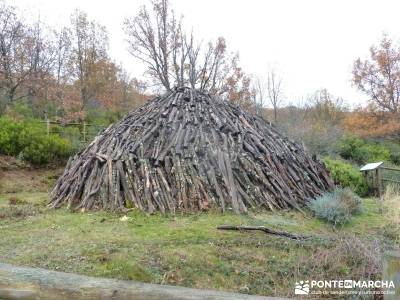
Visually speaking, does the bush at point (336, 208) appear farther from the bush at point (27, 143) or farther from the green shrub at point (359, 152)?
the green shrub at point (359, 152)

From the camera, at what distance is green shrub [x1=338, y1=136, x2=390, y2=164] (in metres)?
19.7

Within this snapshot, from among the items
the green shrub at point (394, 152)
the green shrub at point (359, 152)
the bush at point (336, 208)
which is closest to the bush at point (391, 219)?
the bush at point (336, 208)

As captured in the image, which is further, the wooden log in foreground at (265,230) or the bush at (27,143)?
the bush at (27,143)

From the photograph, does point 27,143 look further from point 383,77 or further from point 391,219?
point 383,77

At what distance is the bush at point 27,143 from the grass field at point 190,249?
5.63 metres

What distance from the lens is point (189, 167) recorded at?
7.98 meters

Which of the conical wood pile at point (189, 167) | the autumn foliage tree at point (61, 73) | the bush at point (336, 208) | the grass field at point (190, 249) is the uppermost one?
the autumn foliage tree at point (61, 73)

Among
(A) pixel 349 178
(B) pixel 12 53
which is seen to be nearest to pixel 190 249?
(A) pixel 349 178

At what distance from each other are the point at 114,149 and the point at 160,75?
16.9m

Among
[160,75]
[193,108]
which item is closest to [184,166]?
[193,108]

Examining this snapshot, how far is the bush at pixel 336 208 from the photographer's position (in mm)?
7422

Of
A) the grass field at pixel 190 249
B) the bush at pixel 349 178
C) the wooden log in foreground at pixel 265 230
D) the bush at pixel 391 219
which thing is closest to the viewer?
the grass field at pixel 190 249

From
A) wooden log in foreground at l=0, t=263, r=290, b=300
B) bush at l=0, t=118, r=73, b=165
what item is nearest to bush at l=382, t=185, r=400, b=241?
wooden log in foreground at l=0, t=263, r=290, b=300

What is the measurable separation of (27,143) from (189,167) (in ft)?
23.3
